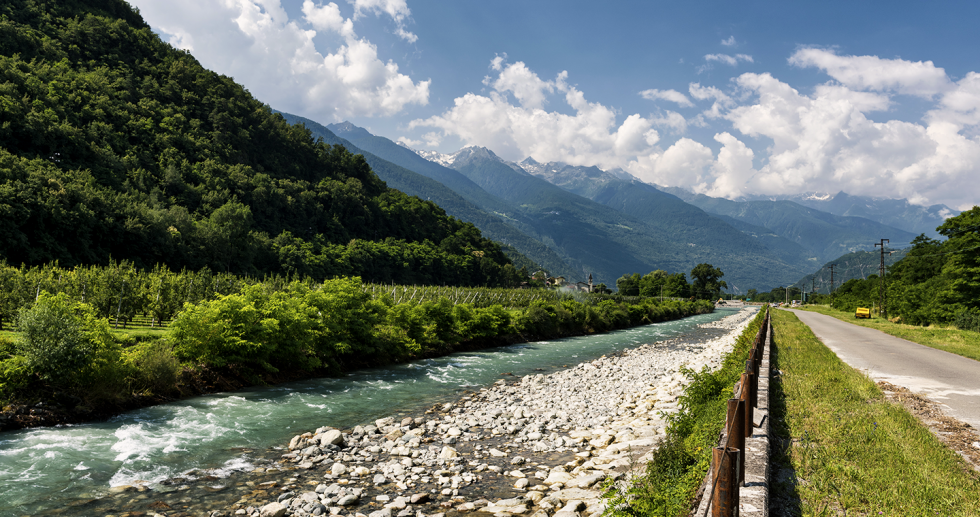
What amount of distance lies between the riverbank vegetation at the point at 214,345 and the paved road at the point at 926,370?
21.7 meters

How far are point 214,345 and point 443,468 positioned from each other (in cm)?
1292

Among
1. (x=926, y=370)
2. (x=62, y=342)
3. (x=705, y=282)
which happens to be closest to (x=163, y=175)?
(x=62, y=342)

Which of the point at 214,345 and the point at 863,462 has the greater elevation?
the point at 863,462

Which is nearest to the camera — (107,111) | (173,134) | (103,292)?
(103,292)

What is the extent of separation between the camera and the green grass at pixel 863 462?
552 centimetres

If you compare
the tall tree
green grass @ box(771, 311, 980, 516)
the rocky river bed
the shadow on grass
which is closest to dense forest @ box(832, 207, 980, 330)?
green grass @ box(771, 311, 980, 516)

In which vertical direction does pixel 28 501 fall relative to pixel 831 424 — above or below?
below

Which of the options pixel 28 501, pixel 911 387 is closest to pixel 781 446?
pixel 911 387

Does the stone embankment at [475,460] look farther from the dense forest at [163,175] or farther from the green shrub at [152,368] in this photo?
the dense forest at [163,175]

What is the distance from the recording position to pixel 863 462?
6.74 meters

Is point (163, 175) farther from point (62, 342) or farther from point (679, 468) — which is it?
point (679, 468)

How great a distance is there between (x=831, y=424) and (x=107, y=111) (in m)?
105

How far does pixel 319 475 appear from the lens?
10320 mm

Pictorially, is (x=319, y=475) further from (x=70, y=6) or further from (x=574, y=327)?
(x=70, y=6)
